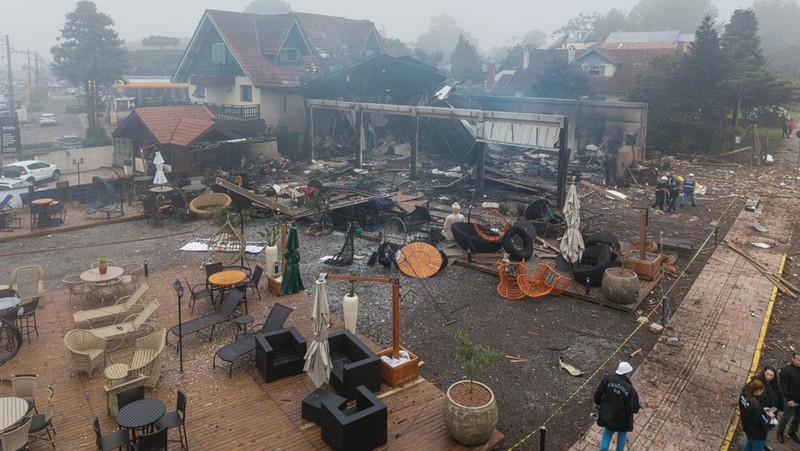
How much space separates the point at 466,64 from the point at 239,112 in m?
51.3

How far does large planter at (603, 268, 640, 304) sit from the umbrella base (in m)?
6.28

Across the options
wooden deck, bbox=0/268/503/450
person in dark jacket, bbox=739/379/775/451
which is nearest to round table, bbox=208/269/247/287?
wooden deck, bbox=0/268/503/450

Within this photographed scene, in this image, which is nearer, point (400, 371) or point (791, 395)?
point (791, 395)

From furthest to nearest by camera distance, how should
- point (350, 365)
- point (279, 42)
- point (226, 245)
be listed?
point (279, 42) → point (226, 245) → point (350, 365)

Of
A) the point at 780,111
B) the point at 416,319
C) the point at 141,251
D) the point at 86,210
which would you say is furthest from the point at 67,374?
the point at 780,111

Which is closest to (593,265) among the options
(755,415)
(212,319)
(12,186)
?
(755,415)

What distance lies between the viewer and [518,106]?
4181 cm

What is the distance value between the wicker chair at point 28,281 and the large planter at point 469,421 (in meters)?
10.3

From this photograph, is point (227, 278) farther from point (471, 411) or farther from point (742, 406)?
point (742, 406)

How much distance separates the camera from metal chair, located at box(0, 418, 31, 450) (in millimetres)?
7105

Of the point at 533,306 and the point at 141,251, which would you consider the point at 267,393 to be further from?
the point at 141,251

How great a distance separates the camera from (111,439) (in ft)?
24.1

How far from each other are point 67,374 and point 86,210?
15.1 m

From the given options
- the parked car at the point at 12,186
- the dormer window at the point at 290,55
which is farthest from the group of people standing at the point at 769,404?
the dormer window at the point at 290,55
